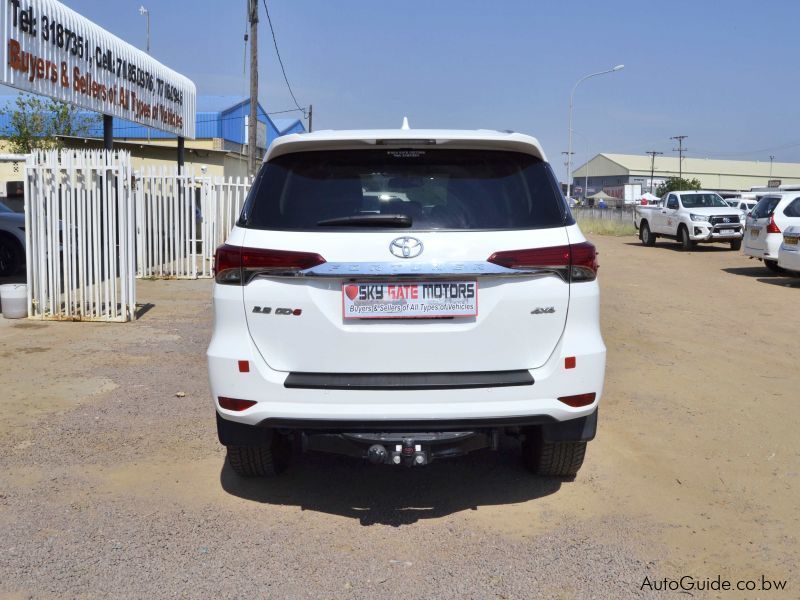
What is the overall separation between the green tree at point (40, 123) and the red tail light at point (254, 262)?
109 ft

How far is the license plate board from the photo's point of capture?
3.84m

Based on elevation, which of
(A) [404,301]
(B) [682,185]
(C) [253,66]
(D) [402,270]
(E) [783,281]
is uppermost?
(C) [253,66]

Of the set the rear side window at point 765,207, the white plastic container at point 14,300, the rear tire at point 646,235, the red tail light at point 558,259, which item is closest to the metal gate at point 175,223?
the white plastic container at point 14,300

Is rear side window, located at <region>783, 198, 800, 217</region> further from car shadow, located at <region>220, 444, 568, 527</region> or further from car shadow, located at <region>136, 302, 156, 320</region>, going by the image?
car shadow, located at <region>220, 444, 568, 527</region>

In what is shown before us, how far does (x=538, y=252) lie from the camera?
3916mm

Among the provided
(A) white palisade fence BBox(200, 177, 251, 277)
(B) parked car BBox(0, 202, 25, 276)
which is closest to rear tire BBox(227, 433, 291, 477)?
(A) white palisade fence BBox(200, 177, 251, 277)

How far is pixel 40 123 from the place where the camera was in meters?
36.0

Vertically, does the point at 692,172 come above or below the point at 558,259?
above

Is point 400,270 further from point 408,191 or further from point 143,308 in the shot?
point 143,308

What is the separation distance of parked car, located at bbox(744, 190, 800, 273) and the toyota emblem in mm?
14672

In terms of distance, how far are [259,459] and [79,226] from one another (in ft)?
22.3

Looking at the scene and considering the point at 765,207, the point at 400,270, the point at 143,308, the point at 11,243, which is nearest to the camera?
the point at 400,270

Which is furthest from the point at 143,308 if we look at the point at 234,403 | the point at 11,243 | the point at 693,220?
the point at 693,220

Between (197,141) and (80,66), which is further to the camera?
(197,141)
